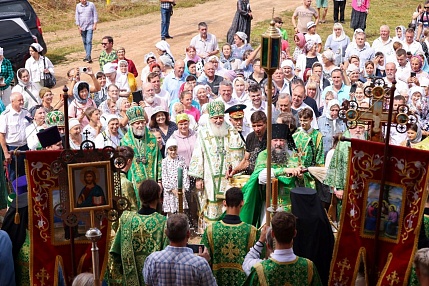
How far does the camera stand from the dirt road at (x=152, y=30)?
20.2 meters

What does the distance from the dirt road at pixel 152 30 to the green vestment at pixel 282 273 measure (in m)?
12.4

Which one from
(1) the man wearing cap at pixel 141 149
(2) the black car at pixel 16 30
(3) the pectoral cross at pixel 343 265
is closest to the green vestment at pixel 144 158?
(1) the man wearing cap at pixel 141 149

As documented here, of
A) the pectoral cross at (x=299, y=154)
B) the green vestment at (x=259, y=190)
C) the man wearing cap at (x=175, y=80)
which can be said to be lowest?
the green vestment at (x=259, y=190)

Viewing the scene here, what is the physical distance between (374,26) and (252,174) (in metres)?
17.2

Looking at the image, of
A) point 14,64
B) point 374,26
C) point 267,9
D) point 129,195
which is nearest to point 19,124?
point 129,195

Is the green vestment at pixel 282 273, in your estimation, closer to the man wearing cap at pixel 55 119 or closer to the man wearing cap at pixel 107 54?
the man wearing cap at pixel 55 119

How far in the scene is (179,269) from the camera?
5.55 meters

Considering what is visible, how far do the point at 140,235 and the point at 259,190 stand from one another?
1993mm

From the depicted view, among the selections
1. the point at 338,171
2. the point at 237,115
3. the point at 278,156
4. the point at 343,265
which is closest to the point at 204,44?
the point at 237,115

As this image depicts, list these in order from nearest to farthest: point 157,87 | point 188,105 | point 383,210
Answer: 1. point 383,210
2. point 188,105
3. point 157,87

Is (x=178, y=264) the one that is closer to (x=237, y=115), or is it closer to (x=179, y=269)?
(x=179, y=269)

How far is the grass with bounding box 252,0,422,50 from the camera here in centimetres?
2256

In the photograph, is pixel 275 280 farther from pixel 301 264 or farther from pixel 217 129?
pixel 217 129

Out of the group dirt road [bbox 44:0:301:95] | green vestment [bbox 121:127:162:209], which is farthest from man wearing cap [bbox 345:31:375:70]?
green vestment [bbox 121:127:162:209]
